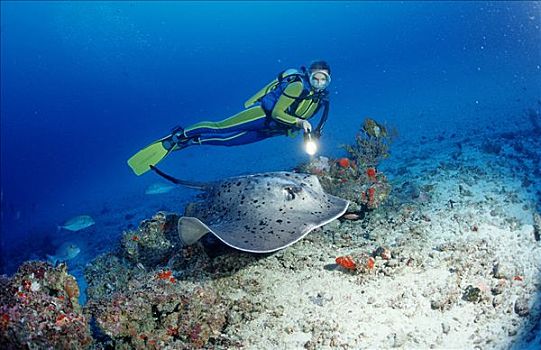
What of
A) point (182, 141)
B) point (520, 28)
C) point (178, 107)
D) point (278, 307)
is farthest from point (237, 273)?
point (520, 28)

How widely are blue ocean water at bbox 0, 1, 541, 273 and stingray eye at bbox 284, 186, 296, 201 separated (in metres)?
9.20

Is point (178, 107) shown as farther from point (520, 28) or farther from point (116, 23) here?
point (520, 28)

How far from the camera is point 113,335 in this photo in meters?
3.31

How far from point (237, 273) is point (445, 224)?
3431mm

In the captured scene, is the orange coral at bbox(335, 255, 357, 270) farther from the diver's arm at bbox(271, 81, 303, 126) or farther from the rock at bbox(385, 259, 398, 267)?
the diver's arm at bbox(271, 81, 303, 126)

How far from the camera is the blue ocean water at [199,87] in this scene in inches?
769

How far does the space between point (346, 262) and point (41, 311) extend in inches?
129

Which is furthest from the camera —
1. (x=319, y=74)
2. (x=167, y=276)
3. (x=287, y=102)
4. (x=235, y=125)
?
(x=235, y=125)

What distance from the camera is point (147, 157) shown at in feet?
29.1

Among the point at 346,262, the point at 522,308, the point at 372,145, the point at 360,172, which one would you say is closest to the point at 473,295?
the point at 522,308

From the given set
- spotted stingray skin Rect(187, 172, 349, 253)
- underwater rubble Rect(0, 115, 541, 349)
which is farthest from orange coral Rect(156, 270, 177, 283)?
spotted stingray skin Rect(187, 172, 349, 253)

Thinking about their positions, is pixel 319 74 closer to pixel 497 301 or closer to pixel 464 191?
pixel 464 191

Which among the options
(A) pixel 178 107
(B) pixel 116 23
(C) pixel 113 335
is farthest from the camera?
(B) pixel 116 23

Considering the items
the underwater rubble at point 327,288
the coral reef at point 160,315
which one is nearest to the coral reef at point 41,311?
the underwater rubble at point 327,288
